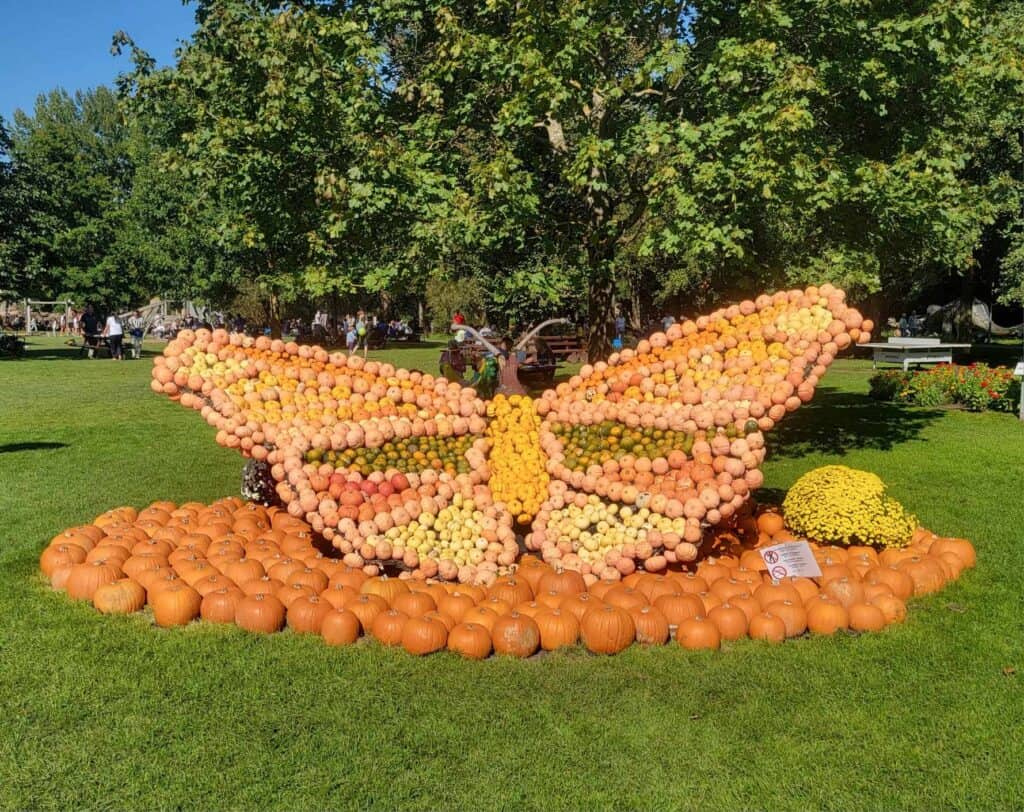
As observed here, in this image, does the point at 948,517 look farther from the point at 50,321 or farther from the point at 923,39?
the point at 50,321

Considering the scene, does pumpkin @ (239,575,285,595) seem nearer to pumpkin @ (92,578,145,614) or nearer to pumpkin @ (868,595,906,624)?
pumpkin @ (92,578,145,614)

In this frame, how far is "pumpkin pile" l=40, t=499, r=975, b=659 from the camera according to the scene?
20.0 ft

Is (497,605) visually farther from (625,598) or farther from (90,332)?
(90,332)

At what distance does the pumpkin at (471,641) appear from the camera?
19.5ft

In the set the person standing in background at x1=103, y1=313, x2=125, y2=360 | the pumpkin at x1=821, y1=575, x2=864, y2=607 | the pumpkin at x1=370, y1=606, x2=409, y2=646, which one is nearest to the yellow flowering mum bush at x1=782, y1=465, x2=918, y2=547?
the pumpkin at x1=821, y1=575, x2=864, y2=607

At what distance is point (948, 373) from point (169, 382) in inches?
733

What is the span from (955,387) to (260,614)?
18.1 meters

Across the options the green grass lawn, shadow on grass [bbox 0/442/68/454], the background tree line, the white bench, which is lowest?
the green grass lawn

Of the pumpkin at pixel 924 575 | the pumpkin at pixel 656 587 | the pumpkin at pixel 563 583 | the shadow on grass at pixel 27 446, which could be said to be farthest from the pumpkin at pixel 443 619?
the shadow on grass at pixel 27 446

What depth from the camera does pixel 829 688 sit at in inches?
215

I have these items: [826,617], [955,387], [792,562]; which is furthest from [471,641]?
[955,387]

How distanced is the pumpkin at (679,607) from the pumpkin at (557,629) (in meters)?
0.68

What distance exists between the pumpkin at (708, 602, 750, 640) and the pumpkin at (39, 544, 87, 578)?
17.0ft

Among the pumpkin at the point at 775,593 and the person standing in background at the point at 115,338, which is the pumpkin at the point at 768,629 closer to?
the pumpkin at the point at 775,593
